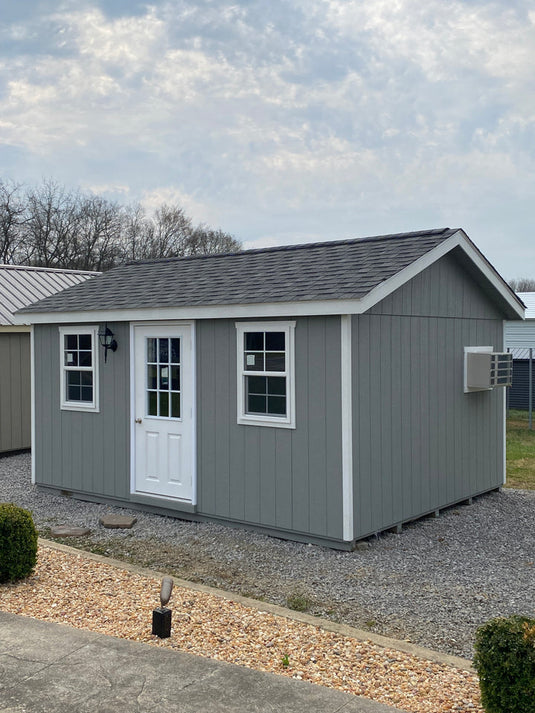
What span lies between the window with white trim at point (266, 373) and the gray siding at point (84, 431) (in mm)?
1814

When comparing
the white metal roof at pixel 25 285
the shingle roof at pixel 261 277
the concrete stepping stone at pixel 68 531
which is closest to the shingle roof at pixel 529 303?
the white metal roof at pixel 25 285

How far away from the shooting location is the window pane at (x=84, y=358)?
9.29 m

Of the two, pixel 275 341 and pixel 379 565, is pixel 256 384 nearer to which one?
pixel 275 341

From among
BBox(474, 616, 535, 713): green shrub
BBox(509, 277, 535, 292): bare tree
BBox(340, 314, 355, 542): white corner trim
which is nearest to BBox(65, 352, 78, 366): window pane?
BBox(340, 314, 355, 542): white corner trim

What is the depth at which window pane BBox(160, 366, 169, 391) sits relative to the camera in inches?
335

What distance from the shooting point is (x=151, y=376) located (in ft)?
28.3

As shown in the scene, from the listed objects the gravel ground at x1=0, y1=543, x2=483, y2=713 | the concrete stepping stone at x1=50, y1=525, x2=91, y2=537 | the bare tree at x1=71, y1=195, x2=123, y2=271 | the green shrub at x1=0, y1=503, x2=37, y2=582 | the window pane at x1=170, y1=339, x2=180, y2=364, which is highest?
the bare tree at x1=71, y1=195, x2=123, y2=271

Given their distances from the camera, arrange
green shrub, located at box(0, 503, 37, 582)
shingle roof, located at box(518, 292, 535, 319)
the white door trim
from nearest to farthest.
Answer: green shrub, located at box(0, 503, 37, 582)
the white door trim
shingle roof, located at box(518, 292, 535, 319)

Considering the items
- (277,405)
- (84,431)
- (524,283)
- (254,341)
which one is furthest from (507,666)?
(524,283)

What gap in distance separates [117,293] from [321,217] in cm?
916

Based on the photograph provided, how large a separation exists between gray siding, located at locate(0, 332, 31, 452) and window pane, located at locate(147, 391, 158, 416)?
5.15 m

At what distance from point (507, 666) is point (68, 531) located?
5.53 meters

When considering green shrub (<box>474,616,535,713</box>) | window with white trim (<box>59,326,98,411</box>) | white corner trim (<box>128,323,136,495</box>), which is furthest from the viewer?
window with white trim (<box>59,326,98,411</box>)

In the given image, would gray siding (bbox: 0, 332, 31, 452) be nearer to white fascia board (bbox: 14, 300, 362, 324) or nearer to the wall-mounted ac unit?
white fascia board (bbox: 14, 300, 362, 324)
